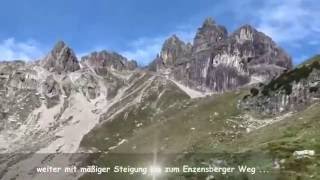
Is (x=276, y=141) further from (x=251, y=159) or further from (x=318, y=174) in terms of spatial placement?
(x=318, y=174)

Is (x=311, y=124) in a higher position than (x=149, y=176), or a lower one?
higher

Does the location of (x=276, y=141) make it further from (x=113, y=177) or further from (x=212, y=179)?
(x=113, y=177)

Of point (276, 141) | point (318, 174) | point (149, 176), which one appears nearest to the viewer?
point (318, 174)

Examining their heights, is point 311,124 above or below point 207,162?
above

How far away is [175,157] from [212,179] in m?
74.0

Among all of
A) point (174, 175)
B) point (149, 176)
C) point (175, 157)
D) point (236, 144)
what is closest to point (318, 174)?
point (174, 175)

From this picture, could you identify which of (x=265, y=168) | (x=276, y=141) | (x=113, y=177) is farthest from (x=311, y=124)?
(x=113, y=177)

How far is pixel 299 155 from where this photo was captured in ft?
428

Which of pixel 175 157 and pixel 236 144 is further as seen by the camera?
pixel 175 157

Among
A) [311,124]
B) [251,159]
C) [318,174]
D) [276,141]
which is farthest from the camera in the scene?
[311,124]

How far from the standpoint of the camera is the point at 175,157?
198 metres

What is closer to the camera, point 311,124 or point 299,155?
point 299,155

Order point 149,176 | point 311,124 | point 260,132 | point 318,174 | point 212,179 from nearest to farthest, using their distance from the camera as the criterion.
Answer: point 318,174, point 212,179, point 311,124, point 149,176, point 260,132

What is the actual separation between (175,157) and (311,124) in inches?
2101
